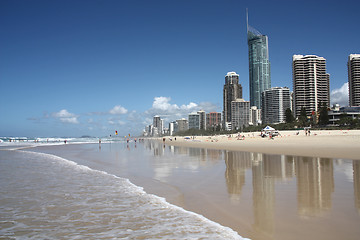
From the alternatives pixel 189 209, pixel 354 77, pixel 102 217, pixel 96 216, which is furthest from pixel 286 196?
pixel 354 77

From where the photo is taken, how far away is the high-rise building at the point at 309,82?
145625 millimetres

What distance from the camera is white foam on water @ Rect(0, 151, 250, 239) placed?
5.18m

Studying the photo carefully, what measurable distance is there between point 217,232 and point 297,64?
6384 inches

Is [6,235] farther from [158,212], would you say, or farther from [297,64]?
[297,64]

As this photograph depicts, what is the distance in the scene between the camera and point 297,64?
147875mm

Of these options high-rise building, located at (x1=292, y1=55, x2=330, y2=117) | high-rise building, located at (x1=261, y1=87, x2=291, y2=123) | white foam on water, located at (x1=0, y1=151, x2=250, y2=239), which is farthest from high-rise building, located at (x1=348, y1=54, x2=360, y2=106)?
white foam on water, located at (x1=0, y1=151, x2=250, y2=239)

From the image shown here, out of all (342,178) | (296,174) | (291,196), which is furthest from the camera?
(296,174)

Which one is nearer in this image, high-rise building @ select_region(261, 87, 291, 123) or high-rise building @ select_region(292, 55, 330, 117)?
high-rise building @ select_region(292, 55, 330, 117)

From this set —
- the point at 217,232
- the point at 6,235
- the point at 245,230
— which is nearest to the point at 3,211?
the point at 6,235

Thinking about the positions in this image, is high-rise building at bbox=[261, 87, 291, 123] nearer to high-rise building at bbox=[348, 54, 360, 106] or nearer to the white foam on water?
high-rise building at bbox=[348, 54, 360, 106]

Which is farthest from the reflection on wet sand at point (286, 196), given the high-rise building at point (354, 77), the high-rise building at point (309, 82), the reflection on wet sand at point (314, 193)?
the high-rise building at point (354, 77)

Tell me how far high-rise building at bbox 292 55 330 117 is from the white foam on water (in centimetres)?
15504

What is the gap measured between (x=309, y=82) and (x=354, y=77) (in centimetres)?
2145

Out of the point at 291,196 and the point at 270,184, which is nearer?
the point at 291,196
